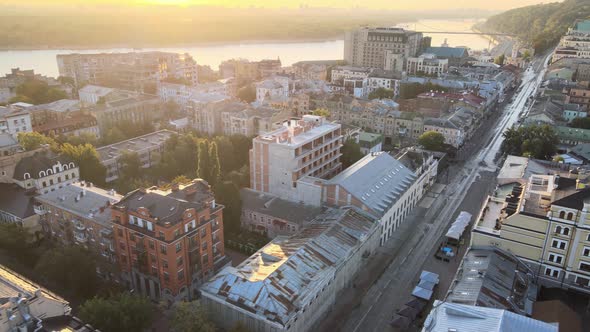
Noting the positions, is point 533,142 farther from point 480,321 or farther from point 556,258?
point 480,321

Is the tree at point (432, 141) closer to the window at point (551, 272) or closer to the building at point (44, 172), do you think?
the window at point (551, 272)

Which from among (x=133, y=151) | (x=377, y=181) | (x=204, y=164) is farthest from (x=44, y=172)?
(x=377, y=181)

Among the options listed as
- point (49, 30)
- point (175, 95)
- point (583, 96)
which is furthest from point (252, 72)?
point (49, 30)

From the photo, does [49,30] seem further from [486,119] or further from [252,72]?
[486,119]

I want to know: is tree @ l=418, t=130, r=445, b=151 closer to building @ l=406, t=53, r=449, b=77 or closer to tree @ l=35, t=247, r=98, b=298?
tree @ l=35, t=247, r=98, b=298

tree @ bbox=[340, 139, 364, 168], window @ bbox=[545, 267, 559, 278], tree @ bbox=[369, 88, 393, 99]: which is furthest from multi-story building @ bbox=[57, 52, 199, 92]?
window @ bbox=[545, 267, 559, 278]

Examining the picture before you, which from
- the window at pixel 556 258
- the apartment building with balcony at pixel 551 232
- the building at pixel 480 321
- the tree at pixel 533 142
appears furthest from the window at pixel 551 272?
the tree at pixel 533 142
